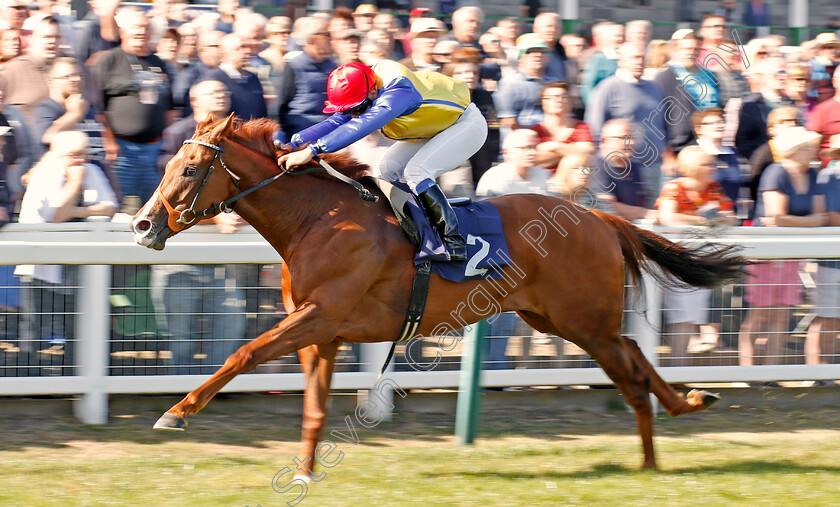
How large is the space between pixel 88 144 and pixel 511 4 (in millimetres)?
7071

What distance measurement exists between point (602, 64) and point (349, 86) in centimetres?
386

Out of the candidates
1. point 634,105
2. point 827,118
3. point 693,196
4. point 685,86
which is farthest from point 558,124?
point 827,118

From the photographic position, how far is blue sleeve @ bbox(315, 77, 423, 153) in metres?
4.36

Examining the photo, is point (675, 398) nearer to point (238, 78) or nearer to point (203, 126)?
point (203, 126)

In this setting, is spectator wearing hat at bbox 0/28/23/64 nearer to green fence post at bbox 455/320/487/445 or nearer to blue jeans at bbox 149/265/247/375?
blue jeans at bbox 149/265/247/375

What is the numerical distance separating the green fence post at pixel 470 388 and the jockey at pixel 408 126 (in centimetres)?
86

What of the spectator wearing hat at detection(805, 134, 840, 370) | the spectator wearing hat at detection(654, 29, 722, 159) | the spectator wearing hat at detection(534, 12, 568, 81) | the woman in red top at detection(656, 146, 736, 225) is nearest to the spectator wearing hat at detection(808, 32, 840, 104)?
the spectator wearing hat at detection(654, 29, 722, 159)

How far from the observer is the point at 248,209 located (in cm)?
451

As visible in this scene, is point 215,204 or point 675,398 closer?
point 215,204

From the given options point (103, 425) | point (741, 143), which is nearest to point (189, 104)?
point (103, 425)

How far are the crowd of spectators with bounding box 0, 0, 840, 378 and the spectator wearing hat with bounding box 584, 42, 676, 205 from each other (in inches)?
0.5

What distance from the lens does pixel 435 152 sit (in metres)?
4.81

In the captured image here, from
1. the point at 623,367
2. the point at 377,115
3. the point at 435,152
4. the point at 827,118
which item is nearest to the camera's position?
the point at 377,115

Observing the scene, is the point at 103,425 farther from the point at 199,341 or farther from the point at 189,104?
the point at 189,104
